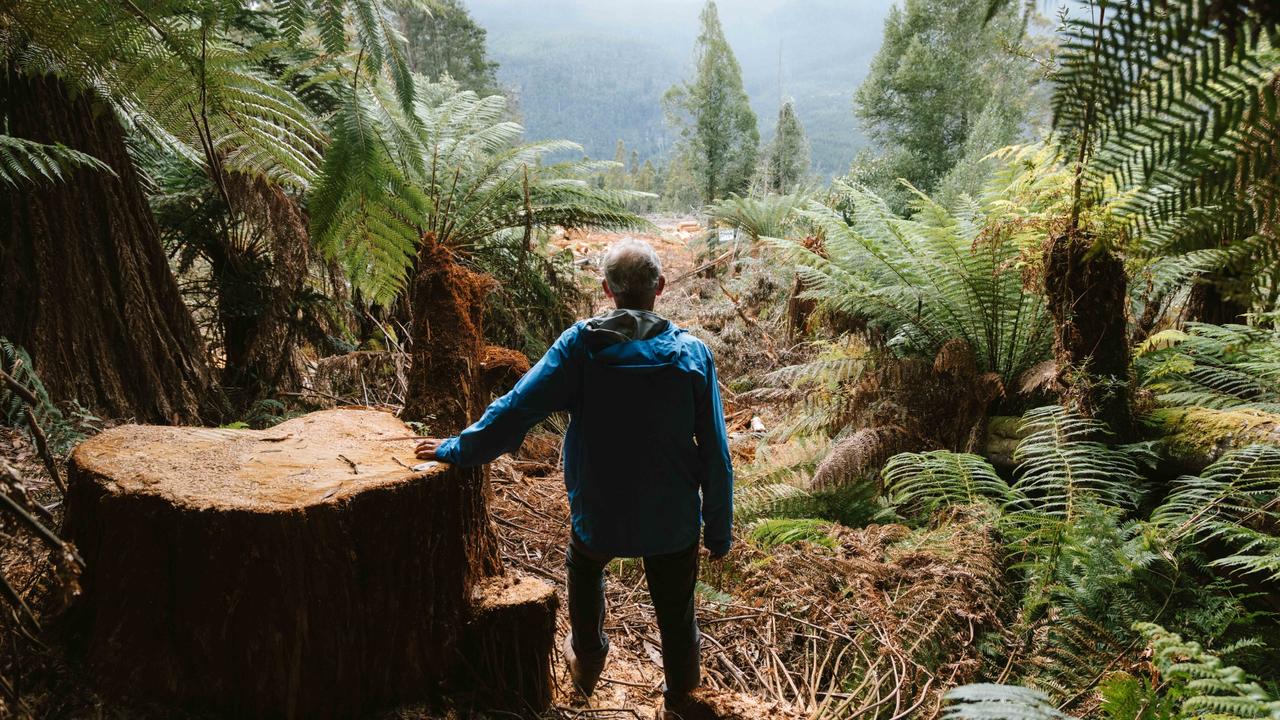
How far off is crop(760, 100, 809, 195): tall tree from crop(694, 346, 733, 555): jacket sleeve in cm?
1220

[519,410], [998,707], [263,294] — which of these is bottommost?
[998,707]

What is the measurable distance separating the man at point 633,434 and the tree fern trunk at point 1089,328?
162 cm

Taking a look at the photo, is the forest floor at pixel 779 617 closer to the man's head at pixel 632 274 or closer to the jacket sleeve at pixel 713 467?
the jacket sleeve at pixel 713 467

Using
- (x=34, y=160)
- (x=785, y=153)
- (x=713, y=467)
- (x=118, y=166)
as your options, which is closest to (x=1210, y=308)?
(x=713, y=467)

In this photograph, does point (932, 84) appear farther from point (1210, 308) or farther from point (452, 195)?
point (452, 195)

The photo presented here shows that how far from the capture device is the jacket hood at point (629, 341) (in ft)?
5.00

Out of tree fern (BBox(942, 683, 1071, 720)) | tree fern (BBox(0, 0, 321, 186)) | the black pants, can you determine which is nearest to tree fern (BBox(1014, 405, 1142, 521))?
tree fern (BBox(942, 683, 1071, 720))

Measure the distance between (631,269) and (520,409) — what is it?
442 mm

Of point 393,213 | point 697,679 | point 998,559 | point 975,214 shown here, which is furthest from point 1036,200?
point 393,213

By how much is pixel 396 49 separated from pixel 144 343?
4.63 ft

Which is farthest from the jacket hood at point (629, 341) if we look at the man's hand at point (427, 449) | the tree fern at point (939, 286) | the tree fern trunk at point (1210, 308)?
the tree fern trunk at point (1210, 308)

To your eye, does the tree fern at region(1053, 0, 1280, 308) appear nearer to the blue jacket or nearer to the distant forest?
the blue jacket

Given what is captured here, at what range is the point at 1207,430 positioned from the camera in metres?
2.29

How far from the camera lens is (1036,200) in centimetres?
295
